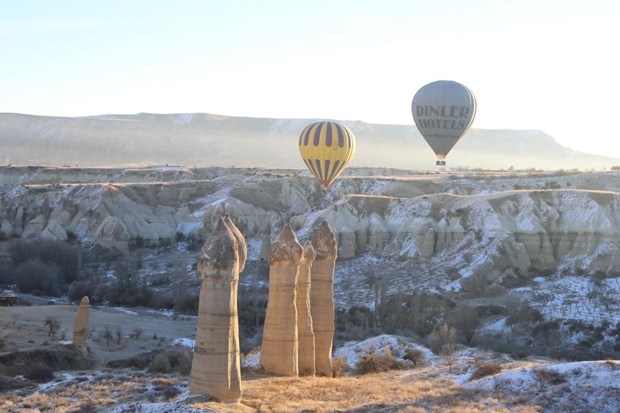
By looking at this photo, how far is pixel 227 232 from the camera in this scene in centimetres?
1788

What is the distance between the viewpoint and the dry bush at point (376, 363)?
96.7 feet

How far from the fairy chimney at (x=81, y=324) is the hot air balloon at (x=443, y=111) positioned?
54.8 feet

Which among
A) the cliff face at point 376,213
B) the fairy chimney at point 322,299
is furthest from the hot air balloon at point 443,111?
the fairy chimney at point 322,299

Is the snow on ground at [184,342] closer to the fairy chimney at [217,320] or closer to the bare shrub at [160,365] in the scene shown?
the bare shrub at [160,365]

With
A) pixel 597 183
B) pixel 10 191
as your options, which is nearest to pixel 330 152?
pixel 597 183

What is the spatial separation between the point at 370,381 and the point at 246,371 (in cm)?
366

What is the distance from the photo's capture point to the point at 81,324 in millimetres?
33156

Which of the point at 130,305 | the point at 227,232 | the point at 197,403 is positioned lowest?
the point at 130,305

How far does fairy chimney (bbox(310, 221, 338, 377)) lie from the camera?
24578 mm

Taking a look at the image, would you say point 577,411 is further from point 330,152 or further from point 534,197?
point 534,197

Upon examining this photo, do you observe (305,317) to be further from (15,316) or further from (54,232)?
(54,232)

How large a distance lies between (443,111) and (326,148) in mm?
6418

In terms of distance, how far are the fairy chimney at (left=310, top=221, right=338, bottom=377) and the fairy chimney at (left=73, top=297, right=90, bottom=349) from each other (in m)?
11.2

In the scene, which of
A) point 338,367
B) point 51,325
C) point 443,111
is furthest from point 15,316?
point 443,111
